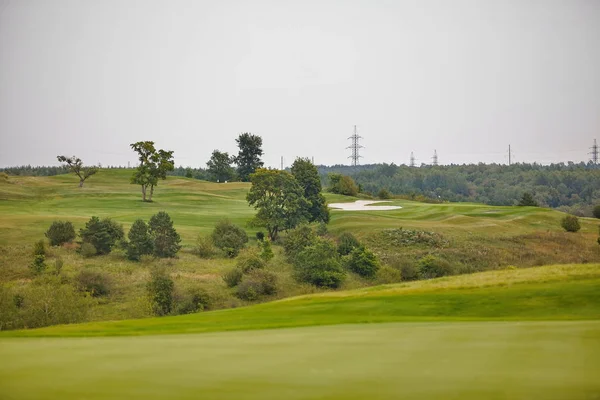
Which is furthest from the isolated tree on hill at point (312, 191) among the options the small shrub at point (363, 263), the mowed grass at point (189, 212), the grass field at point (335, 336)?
the small shrub at point (363, 263)

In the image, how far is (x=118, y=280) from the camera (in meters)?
46.4

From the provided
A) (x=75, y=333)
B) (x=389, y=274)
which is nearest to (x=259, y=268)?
(x=389, y=274)

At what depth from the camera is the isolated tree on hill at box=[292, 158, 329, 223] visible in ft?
245

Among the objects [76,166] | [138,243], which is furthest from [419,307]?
[76,166]

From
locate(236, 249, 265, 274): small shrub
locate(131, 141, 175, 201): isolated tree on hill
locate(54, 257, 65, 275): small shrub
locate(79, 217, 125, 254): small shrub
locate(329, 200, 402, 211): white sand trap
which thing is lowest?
locate(236, 249, 265, 274): small shrub

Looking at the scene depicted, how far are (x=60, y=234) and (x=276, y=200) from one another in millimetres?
23408

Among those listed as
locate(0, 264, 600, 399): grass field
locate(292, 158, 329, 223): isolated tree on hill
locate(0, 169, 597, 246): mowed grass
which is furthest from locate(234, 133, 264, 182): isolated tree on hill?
locate(0, 264, 600, 399): grass field

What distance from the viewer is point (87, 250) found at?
54312 mm

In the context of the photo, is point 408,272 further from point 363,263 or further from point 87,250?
point 87,250

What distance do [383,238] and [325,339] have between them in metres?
51.8

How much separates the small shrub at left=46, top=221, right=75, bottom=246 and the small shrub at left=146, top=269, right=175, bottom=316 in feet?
68.5

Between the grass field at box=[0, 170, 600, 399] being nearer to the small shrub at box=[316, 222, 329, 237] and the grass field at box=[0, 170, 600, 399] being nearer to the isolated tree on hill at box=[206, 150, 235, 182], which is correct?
the small shrub at box=[316, 222, 329, 237]

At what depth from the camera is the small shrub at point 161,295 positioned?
39.0 metres

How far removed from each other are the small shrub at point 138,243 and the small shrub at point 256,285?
41.8 feet
